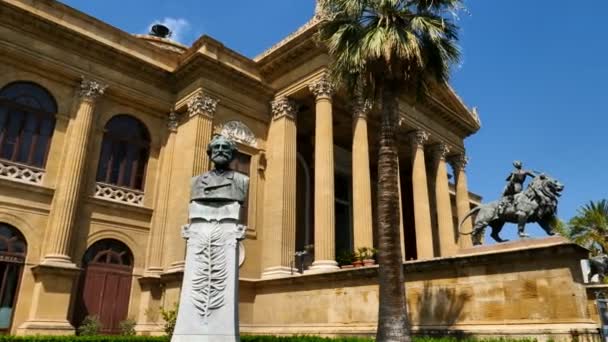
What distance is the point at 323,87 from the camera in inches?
846

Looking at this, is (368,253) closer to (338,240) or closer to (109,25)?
(338,240)

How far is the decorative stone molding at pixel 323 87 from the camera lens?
2148 cm

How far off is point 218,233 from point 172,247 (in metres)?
13.4

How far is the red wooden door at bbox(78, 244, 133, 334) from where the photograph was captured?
18875 mm

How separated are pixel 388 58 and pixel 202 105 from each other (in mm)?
11112

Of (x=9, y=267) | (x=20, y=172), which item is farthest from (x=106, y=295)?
(x=20, y=172)

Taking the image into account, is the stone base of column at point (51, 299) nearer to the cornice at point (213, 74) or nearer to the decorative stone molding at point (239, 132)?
the decorative stone molding at point (239, 132)

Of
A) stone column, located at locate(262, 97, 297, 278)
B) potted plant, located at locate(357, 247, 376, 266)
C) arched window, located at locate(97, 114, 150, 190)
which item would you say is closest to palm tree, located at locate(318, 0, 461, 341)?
potted plant, located at locate(357, 247, 376, 266)

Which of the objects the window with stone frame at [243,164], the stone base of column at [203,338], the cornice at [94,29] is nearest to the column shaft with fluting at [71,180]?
the cornice at [94,29]

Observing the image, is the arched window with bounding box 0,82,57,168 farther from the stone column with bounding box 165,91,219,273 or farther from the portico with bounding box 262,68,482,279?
the portico with bounding box 262,68,482,279

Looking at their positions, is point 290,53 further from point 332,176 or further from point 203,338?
point 203,338

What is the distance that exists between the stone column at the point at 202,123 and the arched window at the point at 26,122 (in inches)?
228

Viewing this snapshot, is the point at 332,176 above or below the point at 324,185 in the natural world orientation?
above

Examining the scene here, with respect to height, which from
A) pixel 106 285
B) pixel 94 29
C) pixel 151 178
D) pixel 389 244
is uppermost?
pixel 94 29
